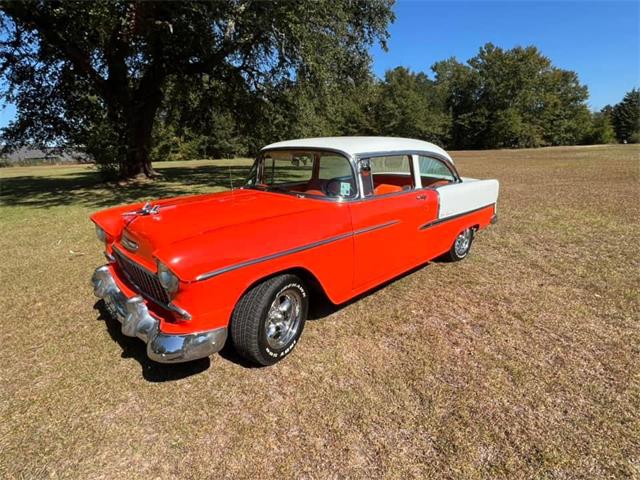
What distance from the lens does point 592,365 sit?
3.02 metres

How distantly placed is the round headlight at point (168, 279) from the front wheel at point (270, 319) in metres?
0.50

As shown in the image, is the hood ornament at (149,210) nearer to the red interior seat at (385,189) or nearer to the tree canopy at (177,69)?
the red interior seat at (385,189)

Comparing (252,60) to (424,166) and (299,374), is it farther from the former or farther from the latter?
(299,374)

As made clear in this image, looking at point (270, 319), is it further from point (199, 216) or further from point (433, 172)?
point (433, 172)

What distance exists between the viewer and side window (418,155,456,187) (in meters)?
4.51

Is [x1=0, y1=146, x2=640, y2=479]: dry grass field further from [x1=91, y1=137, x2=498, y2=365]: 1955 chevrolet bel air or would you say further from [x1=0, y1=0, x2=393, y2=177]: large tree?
[x1=0, y1=0, x2=393, y2=177]: large tree

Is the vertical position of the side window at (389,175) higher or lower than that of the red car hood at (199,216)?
higher

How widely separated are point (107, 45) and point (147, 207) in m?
11.5

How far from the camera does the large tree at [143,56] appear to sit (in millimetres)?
9188

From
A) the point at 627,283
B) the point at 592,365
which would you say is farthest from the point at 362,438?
the point at 627,283

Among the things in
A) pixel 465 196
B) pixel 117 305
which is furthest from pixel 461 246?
pixel 117 305

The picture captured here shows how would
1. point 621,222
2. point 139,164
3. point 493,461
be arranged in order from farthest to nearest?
point 139,164 < point 621,222 < point 493,461

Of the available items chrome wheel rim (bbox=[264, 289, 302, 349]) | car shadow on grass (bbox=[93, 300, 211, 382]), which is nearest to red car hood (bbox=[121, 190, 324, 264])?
chrome wheel rim (bbox=[264, 289, 302, 349])

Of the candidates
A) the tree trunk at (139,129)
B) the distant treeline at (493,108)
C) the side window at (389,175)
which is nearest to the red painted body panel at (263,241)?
the side window at (389,175)
